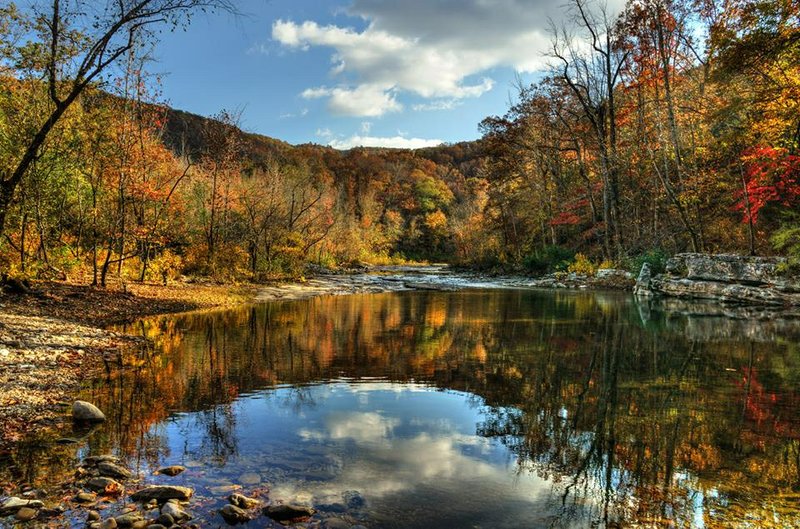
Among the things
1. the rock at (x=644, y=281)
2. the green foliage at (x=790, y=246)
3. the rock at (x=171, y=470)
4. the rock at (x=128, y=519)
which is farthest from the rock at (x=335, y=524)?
the rock at (x=644, y=281)

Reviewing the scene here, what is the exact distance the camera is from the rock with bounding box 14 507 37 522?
327 cm

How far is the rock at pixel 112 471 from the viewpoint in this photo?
405cm

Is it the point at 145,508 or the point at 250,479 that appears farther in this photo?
the point at 250,479

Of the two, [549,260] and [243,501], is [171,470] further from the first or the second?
[549,260]

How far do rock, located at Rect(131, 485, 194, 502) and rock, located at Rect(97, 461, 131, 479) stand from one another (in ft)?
1.41

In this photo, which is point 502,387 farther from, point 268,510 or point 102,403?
point 102,403

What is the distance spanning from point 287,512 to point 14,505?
189 cm

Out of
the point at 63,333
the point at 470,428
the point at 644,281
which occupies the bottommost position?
the point at 470,428

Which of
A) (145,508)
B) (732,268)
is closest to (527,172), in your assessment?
(732,268)

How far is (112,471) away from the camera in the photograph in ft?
13.4

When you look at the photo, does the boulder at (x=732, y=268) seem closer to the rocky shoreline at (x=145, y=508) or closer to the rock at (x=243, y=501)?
the rocky shoreline at (x=145, y=508)

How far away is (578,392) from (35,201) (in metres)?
15.1

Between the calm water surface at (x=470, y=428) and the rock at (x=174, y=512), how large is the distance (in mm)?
99

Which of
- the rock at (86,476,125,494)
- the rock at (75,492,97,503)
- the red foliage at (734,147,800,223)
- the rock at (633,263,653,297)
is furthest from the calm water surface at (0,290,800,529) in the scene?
the rock at (633,263,653,297)
